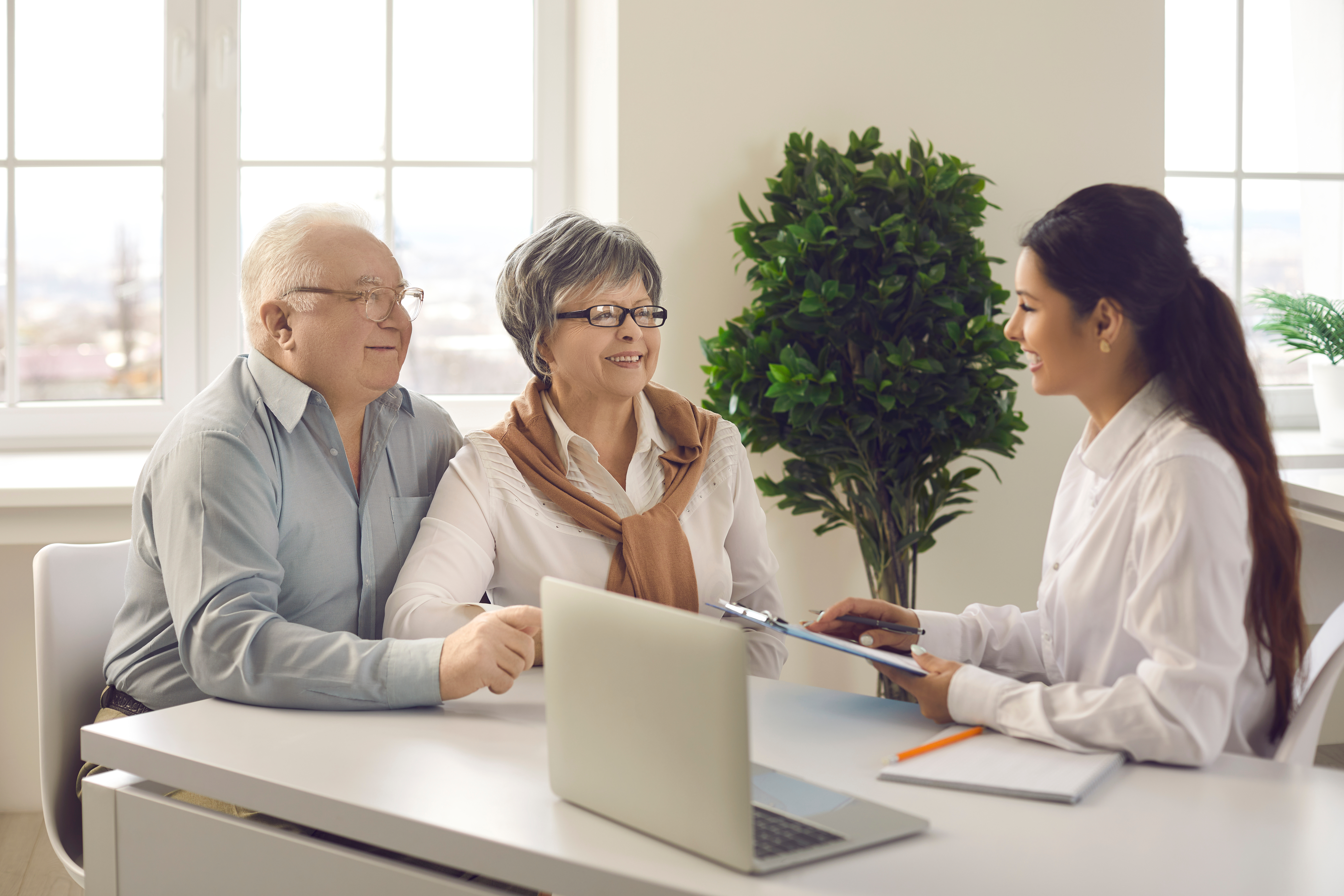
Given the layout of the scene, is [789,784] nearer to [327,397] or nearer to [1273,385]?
[327,397]

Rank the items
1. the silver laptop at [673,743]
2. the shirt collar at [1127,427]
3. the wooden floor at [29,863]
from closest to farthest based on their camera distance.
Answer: the silver laptop at [673,743] → the shirt collar at [1127,427] → the wooden floor at [29,863]

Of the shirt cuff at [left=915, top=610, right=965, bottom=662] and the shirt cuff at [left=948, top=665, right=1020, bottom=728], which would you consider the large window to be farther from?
the shirt cuff at [left=948, top=665, right=1020, bottom=728]

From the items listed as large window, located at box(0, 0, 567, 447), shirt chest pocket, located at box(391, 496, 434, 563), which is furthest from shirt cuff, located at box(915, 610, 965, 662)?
large window, located at box(0, 0, 567, 447)

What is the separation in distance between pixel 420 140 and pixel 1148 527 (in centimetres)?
269

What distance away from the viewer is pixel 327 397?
71.1 inches

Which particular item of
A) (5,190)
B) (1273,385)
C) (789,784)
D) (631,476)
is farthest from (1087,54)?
(5,190)

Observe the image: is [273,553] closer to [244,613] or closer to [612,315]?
[244,613]

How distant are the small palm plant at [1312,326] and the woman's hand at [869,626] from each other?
2334 millimetres

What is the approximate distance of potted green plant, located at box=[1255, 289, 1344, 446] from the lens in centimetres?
330

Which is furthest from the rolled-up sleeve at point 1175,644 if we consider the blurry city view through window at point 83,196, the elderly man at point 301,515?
the blurry city view through window at point 83,196

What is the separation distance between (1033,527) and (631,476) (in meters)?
1.79

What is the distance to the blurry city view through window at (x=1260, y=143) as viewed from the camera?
3.57 meters

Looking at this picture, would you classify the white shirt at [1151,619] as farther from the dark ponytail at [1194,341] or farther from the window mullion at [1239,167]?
the window mullion at [1239,167]

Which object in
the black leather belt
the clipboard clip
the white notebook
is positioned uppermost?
the clipboard clip
